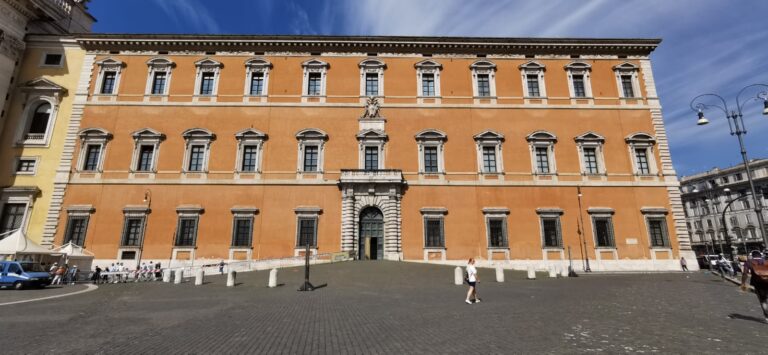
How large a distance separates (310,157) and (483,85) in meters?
13.1

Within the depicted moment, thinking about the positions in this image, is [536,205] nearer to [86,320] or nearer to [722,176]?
[86,320]

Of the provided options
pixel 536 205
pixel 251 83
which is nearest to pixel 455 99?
pixel 536 205

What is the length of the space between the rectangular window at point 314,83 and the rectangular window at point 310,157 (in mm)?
4008

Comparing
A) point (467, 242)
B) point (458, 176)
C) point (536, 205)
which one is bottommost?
point (467, 242)

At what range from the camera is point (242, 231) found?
23219mm

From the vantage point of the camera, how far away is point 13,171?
78.0ft

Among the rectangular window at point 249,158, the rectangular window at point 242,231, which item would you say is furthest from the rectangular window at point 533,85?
the rectangular window at point 242,231

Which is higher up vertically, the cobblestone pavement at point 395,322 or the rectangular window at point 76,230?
the rectangular window at point 76,230

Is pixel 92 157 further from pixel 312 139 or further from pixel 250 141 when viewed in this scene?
pixel 312 139

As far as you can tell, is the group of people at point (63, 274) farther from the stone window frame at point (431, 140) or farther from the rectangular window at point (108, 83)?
the stone window frame at point (431, 140)

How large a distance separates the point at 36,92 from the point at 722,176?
3252 inches

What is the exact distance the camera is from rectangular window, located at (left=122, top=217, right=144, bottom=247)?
74.9 feet

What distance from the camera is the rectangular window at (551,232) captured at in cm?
2344

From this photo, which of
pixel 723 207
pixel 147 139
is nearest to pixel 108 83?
pixel 147 139
